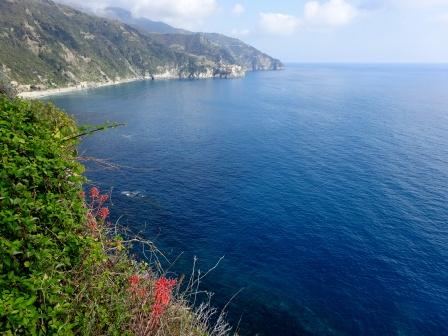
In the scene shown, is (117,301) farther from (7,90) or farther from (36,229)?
(7,90)

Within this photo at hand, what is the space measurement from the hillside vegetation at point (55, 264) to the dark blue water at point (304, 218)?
2340 cm

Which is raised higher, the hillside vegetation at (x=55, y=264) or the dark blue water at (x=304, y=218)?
the hillside vegetation at (x=55, y=264)

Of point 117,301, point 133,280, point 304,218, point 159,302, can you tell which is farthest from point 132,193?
point 117,301

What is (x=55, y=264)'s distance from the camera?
37.4 feet

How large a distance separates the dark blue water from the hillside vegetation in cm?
2340

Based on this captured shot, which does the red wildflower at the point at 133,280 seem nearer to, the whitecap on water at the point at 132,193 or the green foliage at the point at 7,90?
the green foliage at the point at 7,90

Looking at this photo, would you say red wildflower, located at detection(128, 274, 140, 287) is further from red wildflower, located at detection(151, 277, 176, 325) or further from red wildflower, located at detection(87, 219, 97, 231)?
red wildflower, located at detection(87, 219, 97, 231)

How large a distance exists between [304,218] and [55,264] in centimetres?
7020

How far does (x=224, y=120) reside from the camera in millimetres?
173875

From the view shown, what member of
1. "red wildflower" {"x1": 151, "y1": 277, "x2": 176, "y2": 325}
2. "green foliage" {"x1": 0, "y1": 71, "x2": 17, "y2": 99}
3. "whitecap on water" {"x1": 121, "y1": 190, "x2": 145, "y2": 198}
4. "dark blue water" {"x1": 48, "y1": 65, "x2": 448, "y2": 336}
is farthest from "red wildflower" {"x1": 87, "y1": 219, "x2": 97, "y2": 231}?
"whitecap on water" {"x1": 121, "y1": 190, "x2": 145, "y2": 198}

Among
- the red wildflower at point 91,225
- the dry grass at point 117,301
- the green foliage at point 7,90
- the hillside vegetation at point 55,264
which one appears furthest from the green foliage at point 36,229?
the green foliage at point 7,90

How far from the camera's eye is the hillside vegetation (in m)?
10.0

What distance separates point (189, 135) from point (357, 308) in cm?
10188

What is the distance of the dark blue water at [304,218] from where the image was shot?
55062 millimetres
